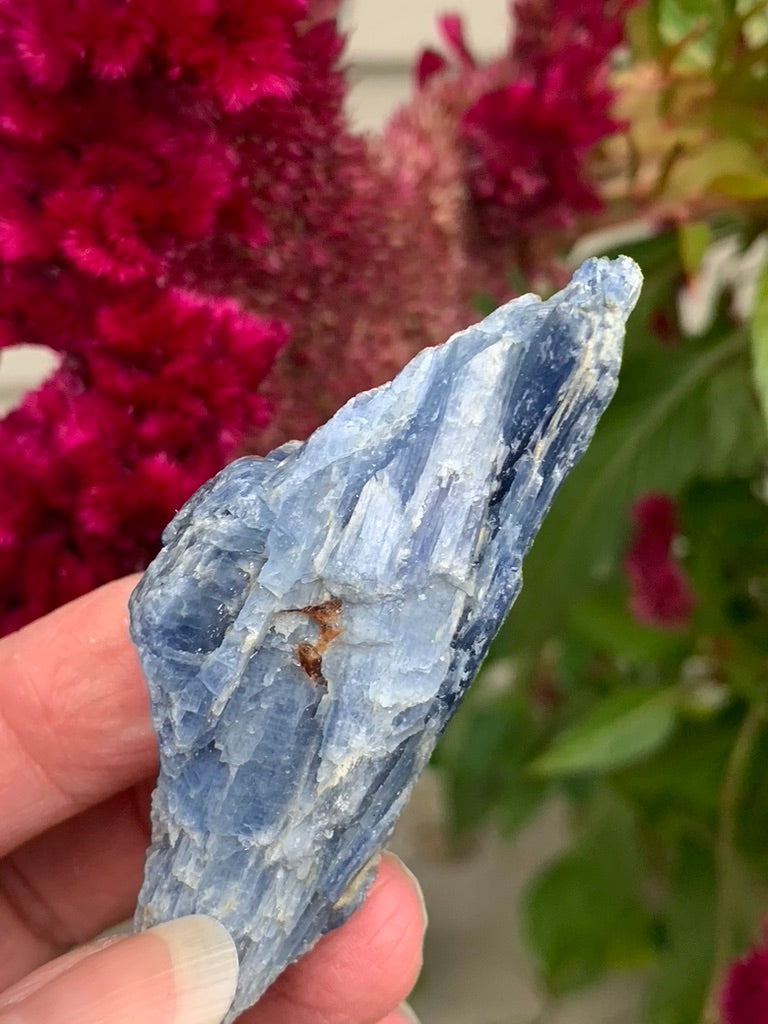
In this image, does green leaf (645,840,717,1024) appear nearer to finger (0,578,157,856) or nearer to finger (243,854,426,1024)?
finger (243,854,426,1024)

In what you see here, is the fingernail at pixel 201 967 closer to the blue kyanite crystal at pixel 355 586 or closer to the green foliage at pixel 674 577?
the blue kyanite crystal at pixel 355 586

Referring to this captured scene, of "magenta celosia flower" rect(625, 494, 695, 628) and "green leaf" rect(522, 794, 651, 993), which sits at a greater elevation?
"magenta celosia flower" rect(625, 494, 695, 628)

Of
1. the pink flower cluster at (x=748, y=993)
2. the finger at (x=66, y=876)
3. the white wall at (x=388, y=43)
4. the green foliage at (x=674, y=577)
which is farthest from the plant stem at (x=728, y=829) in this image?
the white wall at (x=388, y=43)

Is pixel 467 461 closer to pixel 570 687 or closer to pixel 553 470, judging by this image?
pixel 553 470

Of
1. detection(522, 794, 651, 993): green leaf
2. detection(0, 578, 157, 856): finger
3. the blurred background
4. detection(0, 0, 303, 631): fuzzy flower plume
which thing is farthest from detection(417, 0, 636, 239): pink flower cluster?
detection(522, 794, 651, 993): green leaf

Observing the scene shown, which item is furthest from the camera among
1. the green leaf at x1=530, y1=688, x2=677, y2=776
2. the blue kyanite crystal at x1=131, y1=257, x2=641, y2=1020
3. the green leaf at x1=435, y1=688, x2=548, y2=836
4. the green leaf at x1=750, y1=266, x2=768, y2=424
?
the green leaf at x1=435, y1=688, x2=548, y2=836

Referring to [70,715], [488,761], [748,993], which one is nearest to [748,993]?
[748,993]
